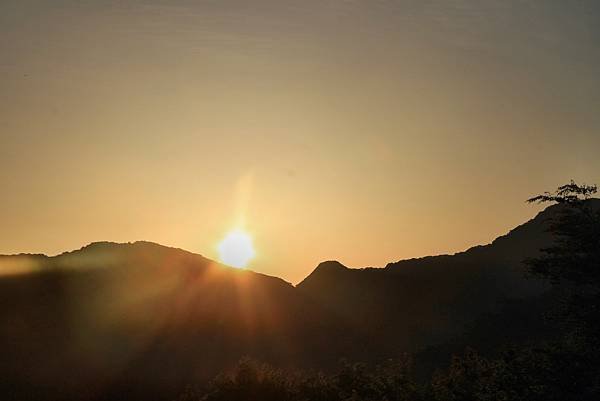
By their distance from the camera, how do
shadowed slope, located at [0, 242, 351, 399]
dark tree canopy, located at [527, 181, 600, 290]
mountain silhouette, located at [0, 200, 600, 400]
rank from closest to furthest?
dark tree canopy, located at [527, 181, 600, 290] → shadowed slope, located at [0, 242, 351, 399] → mountain silhouette, located at [0, 200, 600, 400]

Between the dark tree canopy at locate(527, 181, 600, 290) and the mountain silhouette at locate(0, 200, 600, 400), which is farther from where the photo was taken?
the mountain silhouette at locate(0, 200, 600, 400)

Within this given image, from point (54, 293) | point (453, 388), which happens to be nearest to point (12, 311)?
point (54, 293)

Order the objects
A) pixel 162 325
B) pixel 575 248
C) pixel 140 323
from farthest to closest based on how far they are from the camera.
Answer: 1. pixel 140 323
2. pixel 162 325
3. pixel 575 248

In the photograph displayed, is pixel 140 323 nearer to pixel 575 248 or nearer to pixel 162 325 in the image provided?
pixel 162 325

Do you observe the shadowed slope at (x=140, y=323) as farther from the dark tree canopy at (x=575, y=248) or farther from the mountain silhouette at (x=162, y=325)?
the dark tree canopy at (x=575, y=248)

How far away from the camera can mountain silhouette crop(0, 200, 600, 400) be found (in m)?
138

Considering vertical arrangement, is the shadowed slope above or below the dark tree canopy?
above

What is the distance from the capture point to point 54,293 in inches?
6526

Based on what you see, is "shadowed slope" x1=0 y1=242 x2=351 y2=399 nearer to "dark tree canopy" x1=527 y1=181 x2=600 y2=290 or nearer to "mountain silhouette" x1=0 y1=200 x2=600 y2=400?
"mountain silhouette" x1=0 y1=200 x2=600 y2=400

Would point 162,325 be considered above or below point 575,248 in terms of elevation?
above

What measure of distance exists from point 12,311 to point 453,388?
14029 cm

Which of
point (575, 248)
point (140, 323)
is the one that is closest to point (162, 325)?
point (140, 323)

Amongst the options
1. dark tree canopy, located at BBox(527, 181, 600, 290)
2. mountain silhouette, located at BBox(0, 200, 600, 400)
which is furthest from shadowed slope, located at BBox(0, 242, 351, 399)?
dark tree canopy, located at BBox(527, 181, 600, 290)

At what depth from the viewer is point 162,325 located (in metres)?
162
